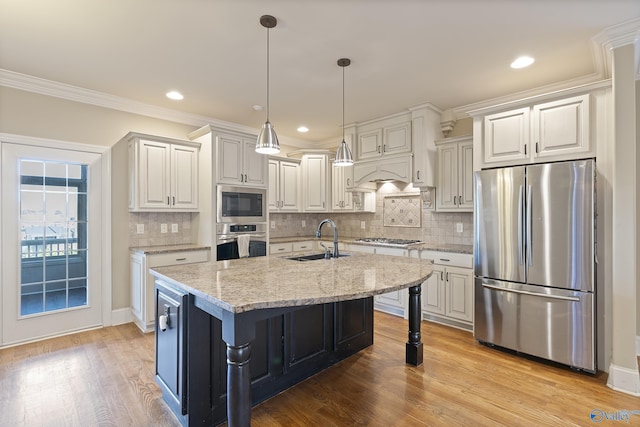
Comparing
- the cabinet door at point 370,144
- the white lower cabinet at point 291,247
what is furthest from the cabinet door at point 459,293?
the white lower cabinet at point 291,247

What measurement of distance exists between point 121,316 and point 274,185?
8.60 feet

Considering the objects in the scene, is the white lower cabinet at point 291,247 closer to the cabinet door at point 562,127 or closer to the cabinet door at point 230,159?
the cabinet door at point 230,159

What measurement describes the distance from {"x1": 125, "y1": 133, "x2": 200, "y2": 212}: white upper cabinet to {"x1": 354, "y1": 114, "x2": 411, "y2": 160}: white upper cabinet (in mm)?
2298

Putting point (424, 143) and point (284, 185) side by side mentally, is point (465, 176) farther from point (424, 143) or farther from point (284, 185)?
point (284, 185)

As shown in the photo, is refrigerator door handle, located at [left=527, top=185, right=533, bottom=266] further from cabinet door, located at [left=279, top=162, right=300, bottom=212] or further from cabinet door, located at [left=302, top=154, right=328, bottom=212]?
cabinet door, located at [left=279, top=162, right=300, bottom=212]

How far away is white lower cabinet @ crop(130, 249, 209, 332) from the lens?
344cm

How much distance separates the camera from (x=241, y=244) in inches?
162

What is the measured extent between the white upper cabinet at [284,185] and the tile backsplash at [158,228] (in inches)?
49.7

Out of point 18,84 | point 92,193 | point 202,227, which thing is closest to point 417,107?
point 202,227

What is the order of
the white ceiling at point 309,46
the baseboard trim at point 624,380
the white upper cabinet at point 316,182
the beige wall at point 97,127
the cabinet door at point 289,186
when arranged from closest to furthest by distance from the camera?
the white ceiling at point 309,46
the baseboard trim at point 624,380
the beige wall at point 97,127
the cabinet door at point 289,186
the white upper cabinet at point 316,182

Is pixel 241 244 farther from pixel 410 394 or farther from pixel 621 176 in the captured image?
pixel 621 176

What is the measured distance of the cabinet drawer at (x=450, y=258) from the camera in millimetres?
3451

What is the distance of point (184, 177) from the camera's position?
157 inches

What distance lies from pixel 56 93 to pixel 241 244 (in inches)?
100
